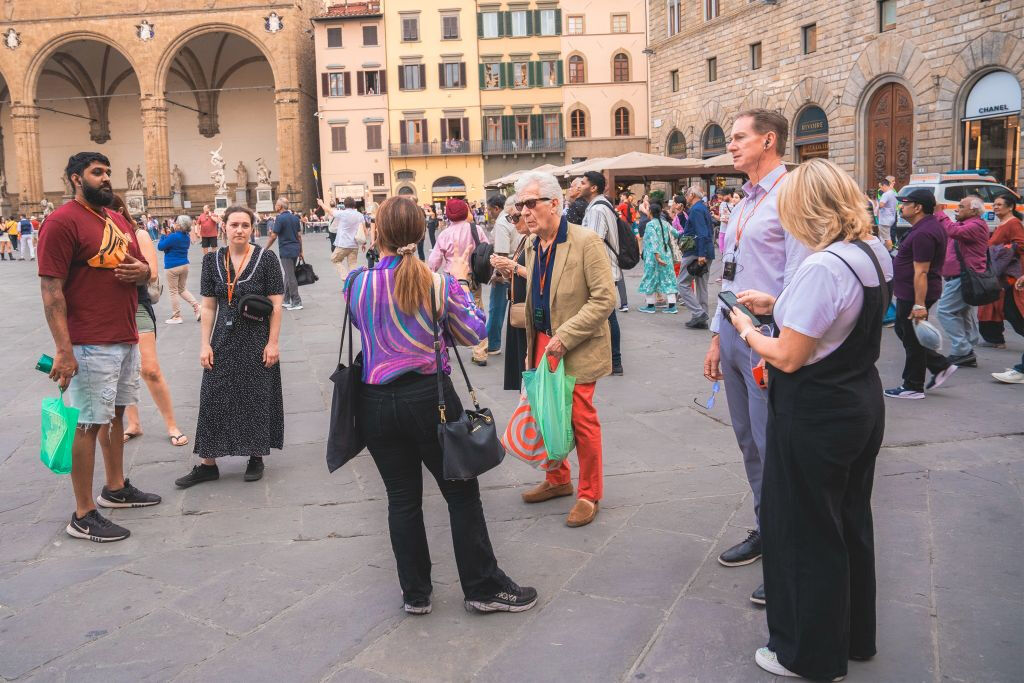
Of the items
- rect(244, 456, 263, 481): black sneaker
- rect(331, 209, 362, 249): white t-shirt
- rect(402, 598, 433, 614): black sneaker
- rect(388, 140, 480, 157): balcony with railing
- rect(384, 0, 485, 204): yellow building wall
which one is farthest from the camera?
rect(388, 140, 480, 157): balcony with railing

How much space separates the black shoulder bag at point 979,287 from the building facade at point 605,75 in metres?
39.1

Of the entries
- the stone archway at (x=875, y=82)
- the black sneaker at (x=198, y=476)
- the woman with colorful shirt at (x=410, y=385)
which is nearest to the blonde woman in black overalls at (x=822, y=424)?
the woman with colorful shirt at (x=410, y=385)

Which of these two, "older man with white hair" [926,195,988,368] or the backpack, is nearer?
the backpack

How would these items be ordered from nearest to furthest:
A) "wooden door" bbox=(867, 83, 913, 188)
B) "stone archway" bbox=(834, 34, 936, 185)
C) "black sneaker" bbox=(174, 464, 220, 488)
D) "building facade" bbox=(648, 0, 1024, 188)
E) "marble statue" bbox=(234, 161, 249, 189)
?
"black sneaker" bbox=(174, 464, 220, 488) → "building facade" bbox=(648, 0, 1024, 188) → "stone archway" bbox=(834, 34, 936, 185) → "wooden door" bbox=(867, 83, 913, 188) → "marble statue" bbox=(234, 161, 249, 189)

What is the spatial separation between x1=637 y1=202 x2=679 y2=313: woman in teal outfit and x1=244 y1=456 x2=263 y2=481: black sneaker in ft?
23.6

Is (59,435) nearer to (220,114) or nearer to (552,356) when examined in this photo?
(552,356)

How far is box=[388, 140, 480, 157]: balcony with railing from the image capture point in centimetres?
4719

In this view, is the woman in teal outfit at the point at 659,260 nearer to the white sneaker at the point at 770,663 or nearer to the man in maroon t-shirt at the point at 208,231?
the white sneaker at the point at 770,663

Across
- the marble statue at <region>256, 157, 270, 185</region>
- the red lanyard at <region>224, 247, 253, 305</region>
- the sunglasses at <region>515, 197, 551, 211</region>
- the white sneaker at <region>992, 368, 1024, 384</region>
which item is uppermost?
the marble statue at <region>256, 157, 270, 185</region>

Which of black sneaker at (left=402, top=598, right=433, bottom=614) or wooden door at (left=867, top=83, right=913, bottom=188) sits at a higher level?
wooden door at (left=867, top=83, right=913, bottom=188)

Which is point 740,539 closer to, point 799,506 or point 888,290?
point 799,506

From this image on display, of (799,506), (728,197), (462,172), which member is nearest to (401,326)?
(799,506)

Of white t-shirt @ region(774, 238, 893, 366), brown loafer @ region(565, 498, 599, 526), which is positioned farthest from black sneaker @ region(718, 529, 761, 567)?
white t-shirt @ region(774, 238, 893, 366)

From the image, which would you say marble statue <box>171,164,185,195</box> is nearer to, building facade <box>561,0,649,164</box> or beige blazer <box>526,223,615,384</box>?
building facade <box>561,0,649,164</box>
